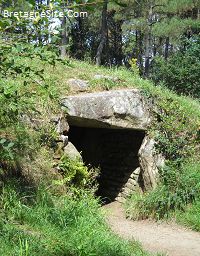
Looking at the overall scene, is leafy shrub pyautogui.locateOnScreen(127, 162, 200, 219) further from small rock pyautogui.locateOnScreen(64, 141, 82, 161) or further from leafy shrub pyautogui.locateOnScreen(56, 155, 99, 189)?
small rock pyautogui.locateOnScreen(64, 141, 82, 161)

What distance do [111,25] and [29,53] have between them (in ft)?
74.9

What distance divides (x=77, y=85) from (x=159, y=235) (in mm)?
3315

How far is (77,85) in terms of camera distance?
7602mm

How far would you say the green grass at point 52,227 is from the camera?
3584 millimetres

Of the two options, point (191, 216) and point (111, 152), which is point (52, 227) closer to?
point (191, 216)

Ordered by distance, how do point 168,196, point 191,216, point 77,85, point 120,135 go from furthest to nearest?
1. point 120,135
2. point 77,85
3. point 168,196
4. point 191,216

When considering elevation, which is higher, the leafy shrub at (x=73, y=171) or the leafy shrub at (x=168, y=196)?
the leafy shrub at (x=73, y=171)

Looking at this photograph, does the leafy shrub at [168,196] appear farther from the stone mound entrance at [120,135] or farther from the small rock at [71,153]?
the small rock at [71,153]

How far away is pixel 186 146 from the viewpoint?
7.77 metres

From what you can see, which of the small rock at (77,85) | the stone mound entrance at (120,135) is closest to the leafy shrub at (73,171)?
the stone mound entrance at (120,135)

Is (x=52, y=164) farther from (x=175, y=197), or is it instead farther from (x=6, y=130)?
(x=175, y=197)

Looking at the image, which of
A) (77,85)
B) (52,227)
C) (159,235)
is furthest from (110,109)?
(52,227)

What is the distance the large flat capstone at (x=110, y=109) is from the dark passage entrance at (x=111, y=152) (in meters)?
0.67

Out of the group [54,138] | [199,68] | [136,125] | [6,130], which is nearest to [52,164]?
[54,138]
